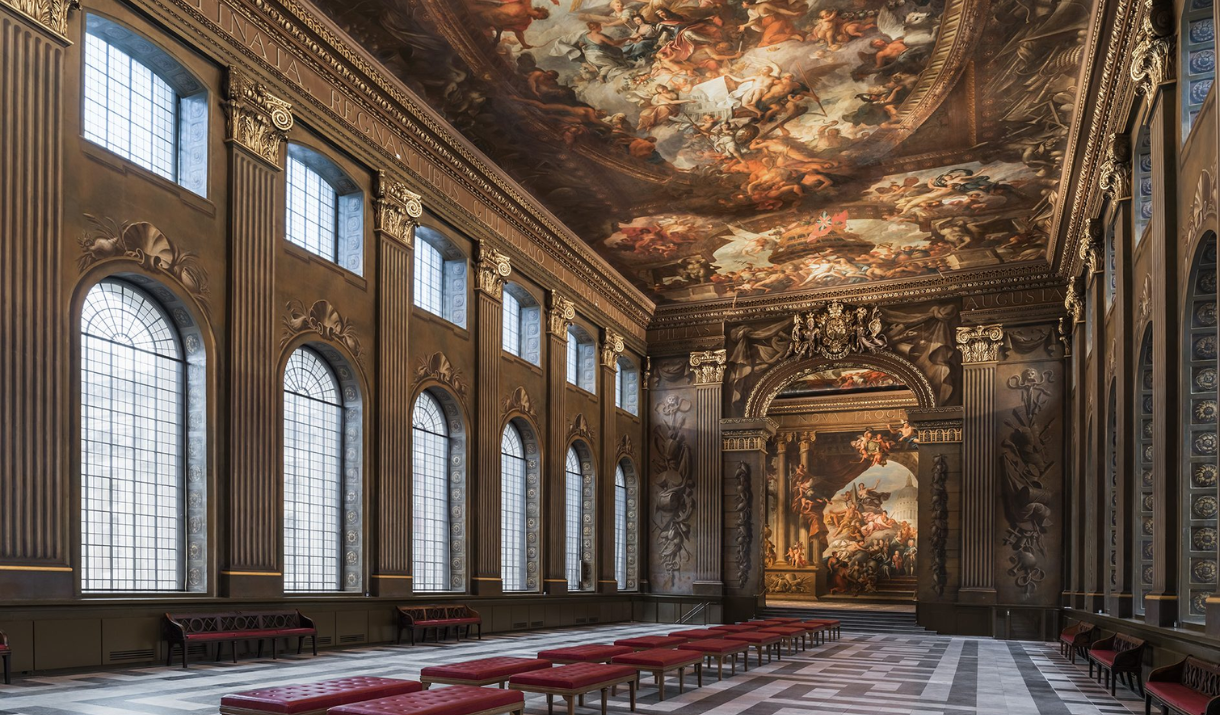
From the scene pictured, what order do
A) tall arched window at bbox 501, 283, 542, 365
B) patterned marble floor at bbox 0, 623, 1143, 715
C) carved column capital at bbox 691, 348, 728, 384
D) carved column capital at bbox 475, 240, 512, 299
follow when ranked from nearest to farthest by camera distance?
patterned marble floor at bbox 0, 623, 1143, 715 < carved column capital at bbox 475, 240, 512, 299 < tall arched window at bbox 501, 283, 542, 365 < carved column capital at bbox 691, 348, 728, 384

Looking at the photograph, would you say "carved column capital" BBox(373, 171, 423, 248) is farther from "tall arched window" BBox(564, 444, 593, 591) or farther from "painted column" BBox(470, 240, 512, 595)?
"tall arched window" BBox(564, 444, 593, 591)

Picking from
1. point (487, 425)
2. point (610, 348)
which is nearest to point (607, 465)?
point (610, 348)

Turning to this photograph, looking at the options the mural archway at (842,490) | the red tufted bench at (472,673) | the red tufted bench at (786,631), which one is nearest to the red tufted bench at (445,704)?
the red tufted bench at (472,673)

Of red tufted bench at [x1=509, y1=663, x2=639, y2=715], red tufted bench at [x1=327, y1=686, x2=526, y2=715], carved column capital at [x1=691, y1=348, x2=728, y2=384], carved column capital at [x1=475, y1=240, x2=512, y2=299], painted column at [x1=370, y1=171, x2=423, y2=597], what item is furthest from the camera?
carved column capital at [x1=691, y1=348, x2=728, y2=384]

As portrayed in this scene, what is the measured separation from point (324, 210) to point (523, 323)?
8474 mm

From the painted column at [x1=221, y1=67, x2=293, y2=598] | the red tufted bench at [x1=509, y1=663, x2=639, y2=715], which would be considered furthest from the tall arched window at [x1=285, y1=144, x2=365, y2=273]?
the red tufted bench at [x1=509, y1=663, x2=639, y2=715]

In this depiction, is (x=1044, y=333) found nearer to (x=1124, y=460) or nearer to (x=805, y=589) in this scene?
(x=1124, y=460)

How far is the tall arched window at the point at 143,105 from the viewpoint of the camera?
13.0 meters

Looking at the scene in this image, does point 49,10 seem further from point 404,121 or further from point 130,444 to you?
point 404,121

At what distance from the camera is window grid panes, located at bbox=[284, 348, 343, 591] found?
1627 cm

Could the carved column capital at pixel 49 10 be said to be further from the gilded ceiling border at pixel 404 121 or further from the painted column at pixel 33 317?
the gilded ceiling border at pixel 404 121

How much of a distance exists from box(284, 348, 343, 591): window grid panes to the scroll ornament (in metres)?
16.9

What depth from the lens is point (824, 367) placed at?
3088 centimetres

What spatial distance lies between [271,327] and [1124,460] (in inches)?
529
